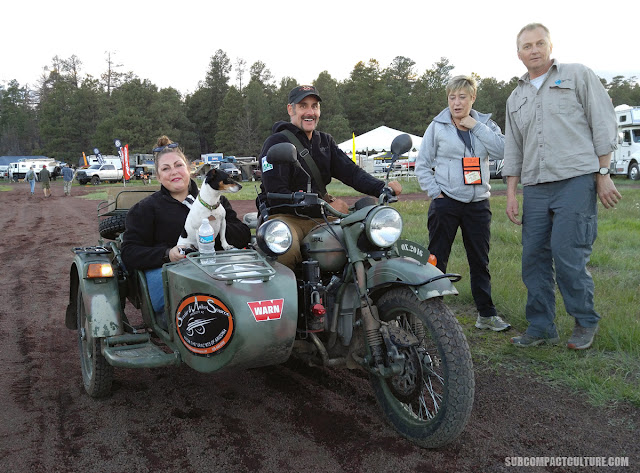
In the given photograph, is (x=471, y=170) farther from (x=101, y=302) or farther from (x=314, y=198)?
(x=101, y=302)

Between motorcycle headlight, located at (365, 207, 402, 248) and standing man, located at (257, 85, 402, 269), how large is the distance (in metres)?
0.64

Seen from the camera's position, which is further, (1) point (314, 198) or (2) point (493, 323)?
(2) point (493, 323)

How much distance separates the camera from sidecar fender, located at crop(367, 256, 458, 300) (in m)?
2.78

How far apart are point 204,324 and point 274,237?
61 cm

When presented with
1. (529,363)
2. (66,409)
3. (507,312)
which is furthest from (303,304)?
(507,312)

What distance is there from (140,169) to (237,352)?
156ft

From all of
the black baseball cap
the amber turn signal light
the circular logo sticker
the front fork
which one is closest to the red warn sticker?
the circular logo sticker

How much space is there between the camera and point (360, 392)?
11.7 ft

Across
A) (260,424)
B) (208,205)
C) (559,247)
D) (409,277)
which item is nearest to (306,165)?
(208,205)

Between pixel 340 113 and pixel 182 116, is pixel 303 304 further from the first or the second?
pixel 182 116

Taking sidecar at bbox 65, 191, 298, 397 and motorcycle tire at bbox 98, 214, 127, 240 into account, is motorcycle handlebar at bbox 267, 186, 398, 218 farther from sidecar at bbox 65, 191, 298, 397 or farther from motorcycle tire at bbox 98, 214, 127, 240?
motorcycle tire at bbox 98, 214, 127, 240

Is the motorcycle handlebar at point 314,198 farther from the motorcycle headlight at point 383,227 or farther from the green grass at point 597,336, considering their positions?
the green grass at point 597,336

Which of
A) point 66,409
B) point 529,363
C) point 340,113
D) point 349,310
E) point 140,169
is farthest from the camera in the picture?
point 340,113

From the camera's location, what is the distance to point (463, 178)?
4516 mm
